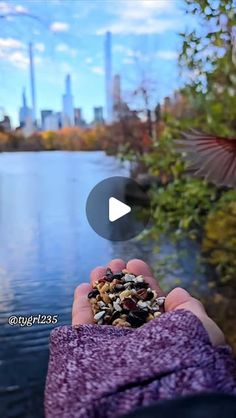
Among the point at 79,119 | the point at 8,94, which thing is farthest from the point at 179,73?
the point at 8,94

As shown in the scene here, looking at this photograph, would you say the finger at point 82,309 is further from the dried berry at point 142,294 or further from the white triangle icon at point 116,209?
the white triangle icon at point 116,209

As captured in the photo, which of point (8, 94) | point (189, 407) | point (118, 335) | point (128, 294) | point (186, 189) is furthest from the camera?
point (186, 189)

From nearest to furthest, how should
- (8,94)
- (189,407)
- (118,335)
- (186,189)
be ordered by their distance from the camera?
1. (189,407)
2. (118,335)
3. (8,94)
4. (186,189)

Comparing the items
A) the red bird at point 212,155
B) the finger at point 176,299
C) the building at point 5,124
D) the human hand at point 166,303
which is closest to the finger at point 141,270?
the human hand at point 166,303

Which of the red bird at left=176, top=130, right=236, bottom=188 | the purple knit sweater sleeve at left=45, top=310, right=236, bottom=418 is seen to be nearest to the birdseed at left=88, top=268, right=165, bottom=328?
the purple knit sweater sleeve at left=45, top=310, right=236, bottom=418

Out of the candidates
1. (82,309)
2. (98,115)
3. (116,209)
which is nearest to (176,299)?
(82,309)

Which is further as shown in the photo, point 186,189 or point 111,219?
point 186,189

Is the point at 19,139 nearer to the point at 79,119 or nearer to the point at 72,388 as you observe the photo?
the point at 79,119
